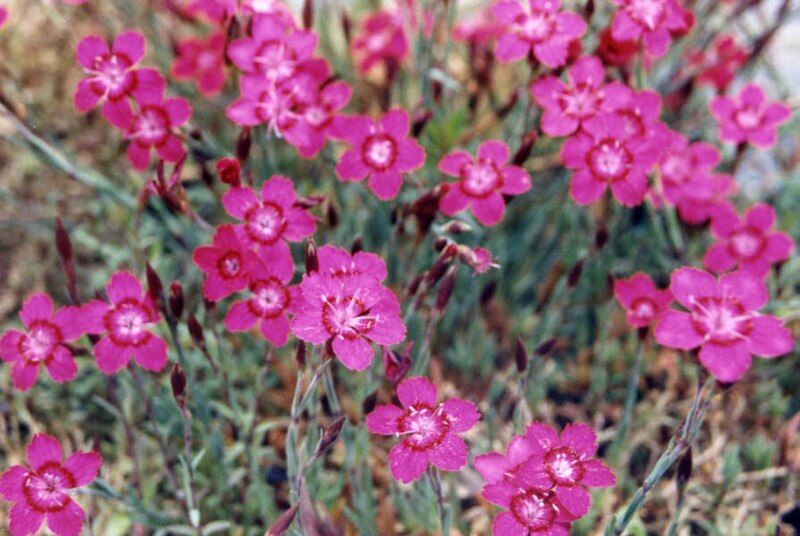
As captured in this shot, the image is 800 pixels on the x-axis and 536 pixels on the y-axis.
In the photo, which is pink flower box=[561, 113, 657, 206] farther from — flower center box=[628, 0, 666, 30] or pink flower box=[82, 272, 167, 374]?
pink flower box=[82, 272, 167, 374]

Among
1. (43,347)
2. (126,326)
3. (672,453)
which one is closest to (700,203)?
(672,453)

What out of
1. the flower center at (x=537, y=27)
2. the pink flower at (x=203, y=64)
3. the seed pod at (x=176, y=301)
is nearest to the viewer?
the seed pod at (x=176, y=301)

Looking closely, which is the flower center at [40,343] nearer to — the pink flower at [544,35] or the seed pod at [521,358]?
the seed pod at [521,358]

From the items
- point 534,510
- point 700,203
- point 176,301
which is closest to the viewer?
point 534,510

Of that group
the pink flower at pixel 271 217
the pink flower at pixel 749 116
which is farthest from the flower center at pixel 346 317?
the pink flower at pixel 749 116

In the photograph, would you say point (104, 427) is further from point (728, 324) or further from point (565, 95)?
point (728, 324)

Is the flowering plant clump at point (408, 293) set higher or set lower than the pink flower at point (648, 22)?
lower

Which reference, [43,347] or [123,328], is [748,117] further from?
[43,347]

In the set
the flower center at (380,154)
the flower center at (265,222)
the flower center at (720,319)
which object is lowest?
the flower center at (720,319)
